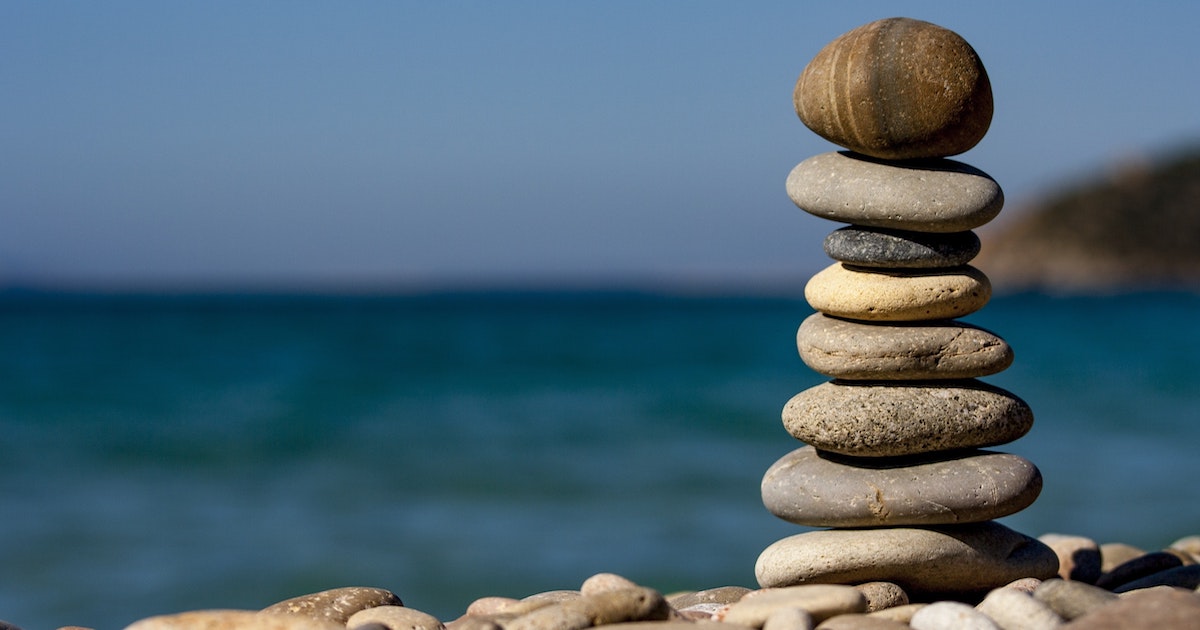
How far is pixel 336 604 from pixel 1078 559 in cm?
353

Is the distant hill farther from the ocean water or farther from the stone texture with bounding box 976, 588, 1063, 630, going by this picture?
the stone texture with bounding box 976, 588, 1063, 630

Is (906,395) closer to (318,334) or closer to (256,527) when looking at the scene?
(256,527)

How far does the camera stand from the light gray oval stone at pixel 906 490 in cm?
493

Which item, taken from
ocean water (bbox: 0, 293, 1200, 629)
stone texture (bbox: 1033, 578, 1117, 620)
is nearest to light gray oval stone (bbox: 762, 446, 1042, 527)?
stone texture (bbox: 1033, 578, 1117, 620)

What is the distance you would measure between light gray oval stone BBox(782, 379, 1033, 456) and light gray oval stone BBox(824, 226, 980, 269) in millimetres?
501

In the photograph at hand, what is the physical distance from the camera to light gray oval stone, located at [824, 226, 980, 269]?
506 centimetres

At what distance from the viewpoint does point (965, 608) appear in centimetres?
395

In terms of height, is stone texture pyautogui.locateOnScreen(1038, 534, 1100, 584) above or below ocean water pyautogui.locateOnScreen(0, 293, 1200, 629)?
below

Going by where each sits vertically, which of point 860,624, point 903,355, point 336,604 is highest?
point 903,355

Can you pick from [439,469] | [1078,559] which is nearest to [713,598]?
[1078,559]

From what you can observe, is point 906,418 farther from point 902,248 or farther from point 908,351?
point 902,248

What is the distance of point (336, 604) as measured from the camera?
5246 mm

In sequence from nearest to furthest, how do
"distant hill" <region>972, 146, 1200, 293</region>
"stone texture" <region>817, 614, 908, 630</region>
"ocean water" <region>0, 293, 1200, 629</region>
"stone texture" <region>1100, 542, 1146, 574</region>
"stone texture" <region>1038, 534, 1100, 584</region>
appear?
"stone texture" <region>817, 614, 908, 630</region>, "stone texture" <region>1038, 534, 1100, 584</region>, "stone texture" <region>1100, 542, 1146, 574</region>, "ocean water" <region>0, 293, 1200, 629</region>, "distant hill" <region>972, 146, 1200, 293</region>


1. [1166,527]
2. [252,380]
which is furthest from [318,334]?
[1166,527]
